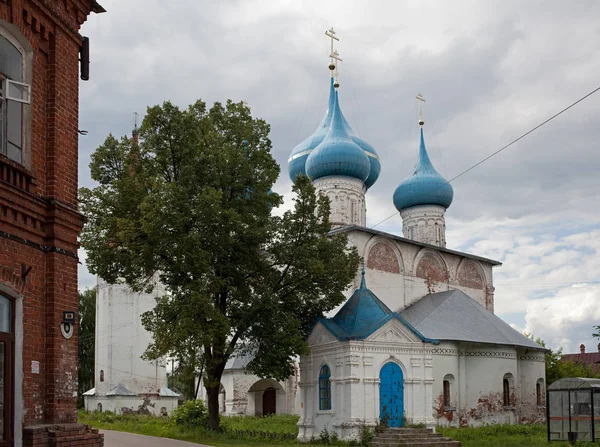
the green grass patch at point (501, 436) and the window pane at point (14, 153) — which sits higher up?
the window pane at point (14, 153)

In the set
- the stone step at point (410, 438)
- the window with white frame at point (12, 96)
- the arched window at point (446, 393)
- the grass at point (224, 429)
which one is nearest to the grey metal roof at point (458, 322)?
the arched window at point (446, 393)

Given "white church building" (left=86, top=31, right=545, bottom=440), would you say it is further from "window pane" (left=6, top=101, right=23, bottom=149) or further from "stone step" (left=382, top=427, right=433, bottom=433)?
"window pane" (left=6, top=101, right=23, bottom=149)

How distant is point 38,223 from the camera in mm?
8844

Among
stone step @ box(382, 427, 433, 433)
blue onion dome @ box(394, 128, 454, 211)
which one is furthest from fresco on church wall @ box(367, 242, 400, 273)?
stone step @ box(382, 427, 433, 433)

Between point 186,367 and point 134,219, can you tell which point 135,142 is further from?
point 186,367

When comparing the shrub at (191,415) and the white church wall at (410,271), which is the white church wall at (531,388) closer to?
the white church wall at (410,271)

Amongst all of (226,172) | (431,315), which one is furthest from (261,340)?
(431,315)

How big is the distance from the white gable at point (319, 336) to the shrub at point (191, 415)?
4.43 meters

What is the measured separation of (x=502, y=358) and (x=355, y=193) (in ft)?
30.2

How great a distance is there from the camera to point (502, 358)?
25.8m

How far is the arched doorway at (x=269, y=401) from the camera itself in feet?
103

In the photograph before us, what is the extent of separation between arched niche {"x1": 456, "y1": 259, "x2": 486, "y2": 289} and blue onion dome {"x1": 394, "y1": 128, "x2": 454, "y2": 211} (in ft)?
11.9

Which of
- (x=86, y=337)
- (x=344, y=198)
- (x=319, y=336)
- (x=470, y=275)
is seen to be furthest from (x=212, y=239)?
(x=86, y=337)

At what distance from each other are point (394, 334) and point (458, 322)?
5.91m
